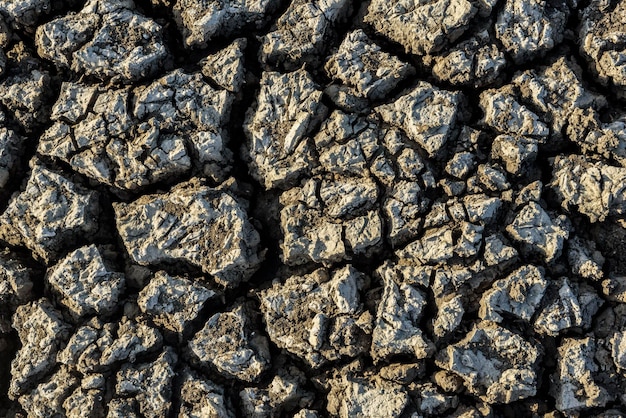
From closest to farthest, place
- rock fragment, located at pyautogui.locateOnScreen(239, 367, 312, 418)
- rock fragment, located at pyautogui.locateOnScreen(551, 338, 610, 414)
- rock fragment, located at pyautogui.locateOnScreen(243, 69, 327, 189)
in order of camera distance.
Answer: rock fragment, located at pyautogui.locateOnScreen(551, 338, 610, 414), rock fragment, located at pyautogui.locateOnScreen(239, 367, 312, 418), rock fragment, located at pyautogui.locateOnScreen(243, 69, 327, 189)

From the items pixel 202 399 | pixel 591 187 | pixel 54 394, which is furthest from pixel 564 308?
pixel 54 394

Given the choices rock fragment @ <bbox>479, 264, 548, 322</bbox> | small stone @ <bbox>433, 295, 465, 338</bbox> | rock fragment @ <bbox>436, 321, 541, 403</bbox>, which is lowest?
rock fragment @ <bbox>436, 321, 541, 403</bbox>

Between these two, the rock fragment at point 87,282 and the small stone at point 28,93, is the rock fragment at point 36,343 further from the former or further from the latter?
the small stone at point 28,93

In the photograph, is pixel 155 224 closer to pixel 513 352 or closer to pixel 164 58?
pixel 164 58

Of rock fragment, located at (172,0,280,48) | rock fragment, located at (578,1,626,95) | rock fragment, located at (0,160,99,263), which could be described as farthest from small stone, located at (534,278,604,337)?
rock fragment, located at (0,160,99,263)

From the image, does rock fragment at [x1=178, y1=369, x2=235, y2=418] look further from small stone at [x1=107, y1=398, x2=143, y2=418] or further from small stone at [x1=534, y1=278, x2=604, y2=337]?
small stone at [x1=534, y1=278, x2=604, y2=337]

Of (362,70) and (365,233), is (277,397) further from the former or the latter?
(362,70)

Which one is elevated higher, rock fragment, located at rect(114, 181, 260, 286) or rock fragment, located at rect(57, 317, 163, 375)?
rock fragment, located at rect(114, 181, 260, 286)
